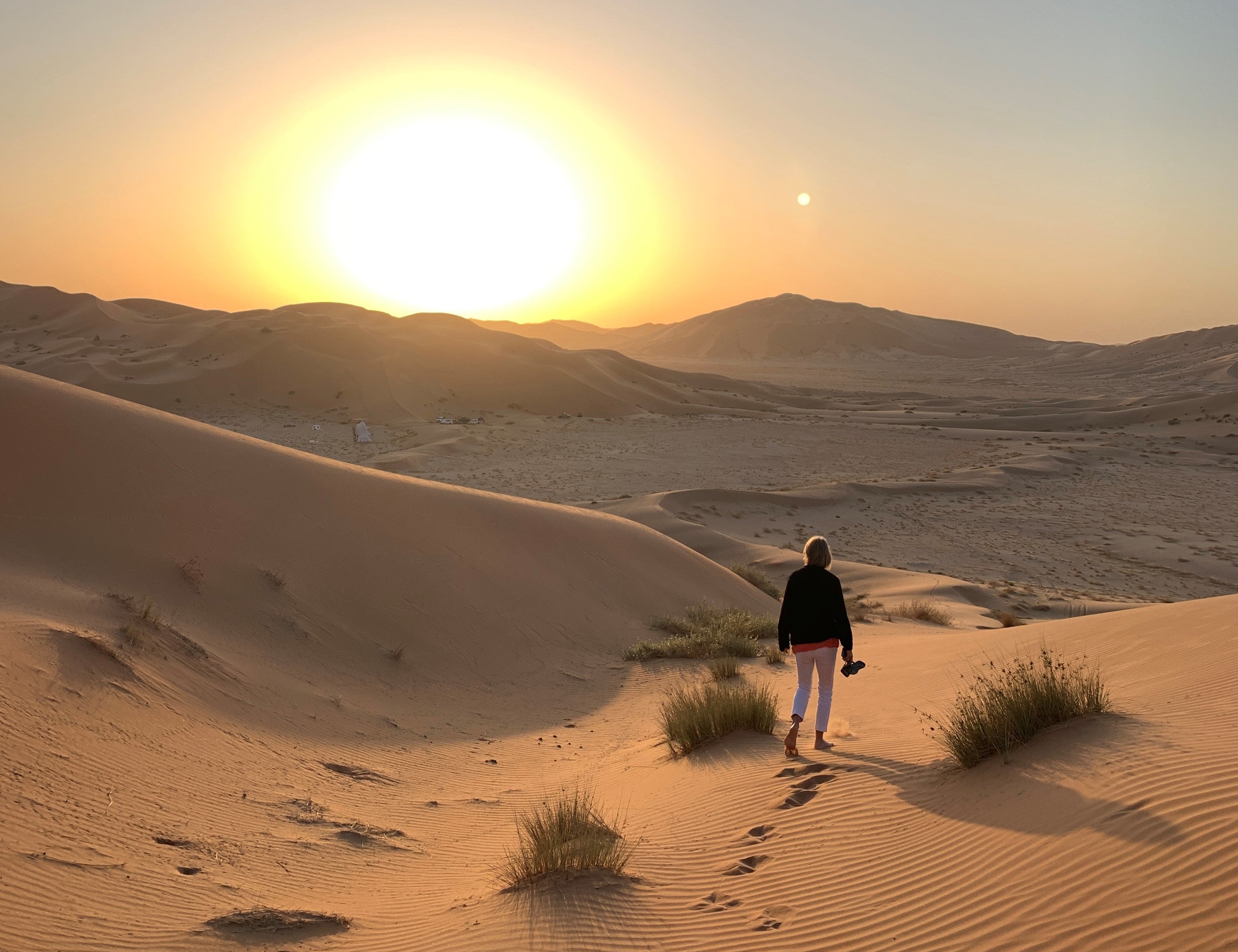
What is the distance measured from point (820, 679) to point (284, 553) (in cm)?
717

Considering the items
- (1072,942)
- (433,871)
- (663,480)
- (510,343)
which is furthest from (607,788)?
(510,343)

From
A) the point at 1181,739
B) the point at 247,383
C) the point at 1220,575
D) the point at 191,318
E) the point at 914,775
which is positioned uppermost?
the point at 191,318

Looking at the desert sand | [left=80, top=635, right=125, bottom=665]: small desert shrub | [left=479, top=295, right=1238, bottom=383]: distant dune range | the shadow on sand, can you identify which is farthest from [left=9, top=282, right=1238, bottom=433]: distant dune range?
the shadow on sand

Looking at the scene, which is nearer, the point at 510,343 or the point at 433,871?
the point at 433,871

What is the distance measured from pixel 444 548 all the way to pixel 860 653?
6.26 meters

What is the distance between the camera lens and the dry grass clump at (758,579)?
57.8 ft

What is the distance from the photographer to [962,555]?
22.9 meters

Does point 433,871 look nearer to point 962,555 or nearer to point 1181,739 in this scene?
point 1181,739

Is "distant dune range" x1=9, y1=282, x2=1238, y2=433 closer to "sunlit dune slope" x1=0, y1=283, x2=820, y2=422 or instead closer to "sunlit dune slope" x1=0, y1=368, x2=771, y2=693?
"sunlit dune slope" x1=0, y1=283, x2=820, y2=422

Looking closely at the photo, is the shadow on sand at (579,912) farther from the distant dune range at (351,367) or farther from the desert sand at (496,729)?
the distant dune range at (351,367)

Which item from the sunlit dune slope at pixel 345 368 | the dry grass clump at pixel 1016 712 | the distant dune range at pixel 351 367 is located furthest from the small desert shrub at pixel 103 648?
the sunlit dune slope at pixel 345 368

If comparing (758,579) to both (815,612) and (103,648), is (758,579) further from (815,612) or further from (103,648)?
(103,648)

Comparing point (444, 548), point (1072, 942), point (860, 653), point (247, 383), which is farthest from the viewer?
point (247, 383)

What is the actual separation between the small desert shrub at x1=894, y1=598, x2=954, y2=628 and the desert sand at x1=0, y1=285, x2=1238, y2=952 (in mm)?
384
